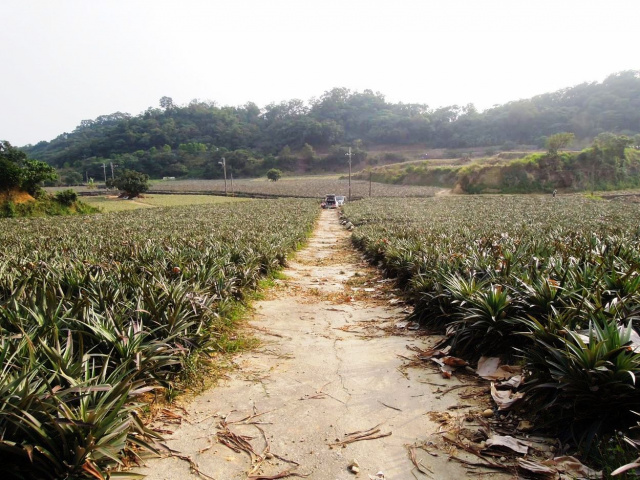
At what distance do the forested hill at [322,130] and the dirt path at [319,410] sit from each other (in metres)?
101

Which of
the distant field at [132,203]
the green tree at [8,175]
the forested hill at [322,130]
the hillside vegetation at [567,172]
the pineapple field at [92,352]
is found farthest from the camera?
the forested hill at [322,130]

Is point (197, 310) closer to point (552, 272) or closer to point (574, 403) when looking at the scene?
point (574, 403)

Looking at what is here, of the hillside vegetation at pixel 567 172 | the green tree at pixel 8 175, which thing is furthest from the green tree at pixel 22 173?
the hillside vegetation at pixel 567 172

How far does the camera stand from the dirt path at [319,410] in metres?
2.68

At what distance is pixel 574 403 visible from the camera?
2.72m

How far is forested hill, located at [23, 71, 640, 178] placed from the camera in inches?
4048

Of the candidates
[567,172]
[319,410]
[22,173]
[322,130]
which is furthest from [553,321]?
[322,130]

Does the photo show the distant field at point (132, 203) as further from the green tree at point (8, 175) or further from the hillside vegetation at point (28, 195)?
the green tree at point (8, 175)

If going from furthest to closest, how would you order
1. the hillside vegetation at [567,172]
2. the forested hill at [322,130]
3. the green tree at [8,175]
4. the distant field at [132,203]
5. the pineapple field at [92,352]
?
the forested hill at [322,130] → the hillside vegetation at [567,172] → the distant field at [132,203] → the green tree at [8,175] → the pineapple field at [92,352]

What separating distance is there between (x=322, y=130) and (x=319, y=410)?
13099 cm

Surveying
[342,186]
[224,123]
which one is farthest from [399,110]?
[342,186]

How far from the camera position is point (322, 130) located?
128875mm

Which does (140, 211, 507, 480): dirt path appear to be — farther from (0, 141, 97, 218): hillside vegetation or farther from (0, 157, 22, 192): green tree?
(0, 157, 22, 192): green tree

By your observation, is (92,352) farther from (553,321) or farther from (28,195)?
(28,195)
